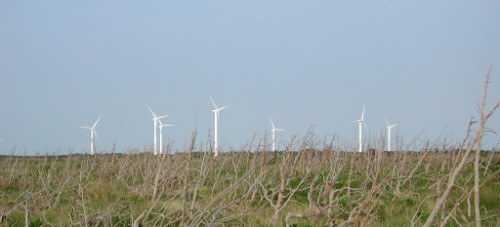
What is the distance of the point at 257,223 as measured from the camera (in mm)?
8570

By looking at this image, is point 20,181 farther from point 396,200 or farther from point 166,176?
point 396,200

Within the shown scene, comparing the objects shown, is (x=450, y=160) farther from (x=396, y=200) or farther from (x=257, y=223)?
(x=257, y=223)

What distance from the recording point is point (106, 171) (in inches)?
798

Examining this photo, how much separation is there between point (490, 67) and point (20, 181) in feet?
53.4

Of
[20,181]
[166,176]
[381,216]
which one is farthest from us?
[20,181]

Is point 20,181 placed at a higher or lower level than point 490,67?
lower

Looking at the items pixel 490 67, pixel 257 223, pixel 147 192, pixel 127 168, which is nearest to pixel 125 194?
pixel 147 192

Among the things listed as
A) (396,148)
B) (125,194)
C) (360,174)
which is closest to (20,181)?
Answer: (125,194)

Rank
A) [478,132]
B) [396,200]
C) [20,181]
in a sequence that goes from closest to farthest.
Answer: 1. [478,132]
2. [396,200]
3. [20,181]

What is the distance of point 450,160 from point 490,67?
19858mm

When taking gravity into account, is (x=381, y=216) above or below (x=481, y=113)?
below

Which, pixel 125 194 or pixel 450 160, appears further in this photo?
pixel 450 160

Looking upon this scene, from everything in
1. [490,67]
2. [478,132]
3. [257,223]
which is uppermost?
[490,67]

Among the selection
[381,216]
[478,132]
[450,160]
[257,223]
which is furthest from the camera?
[450,160]
